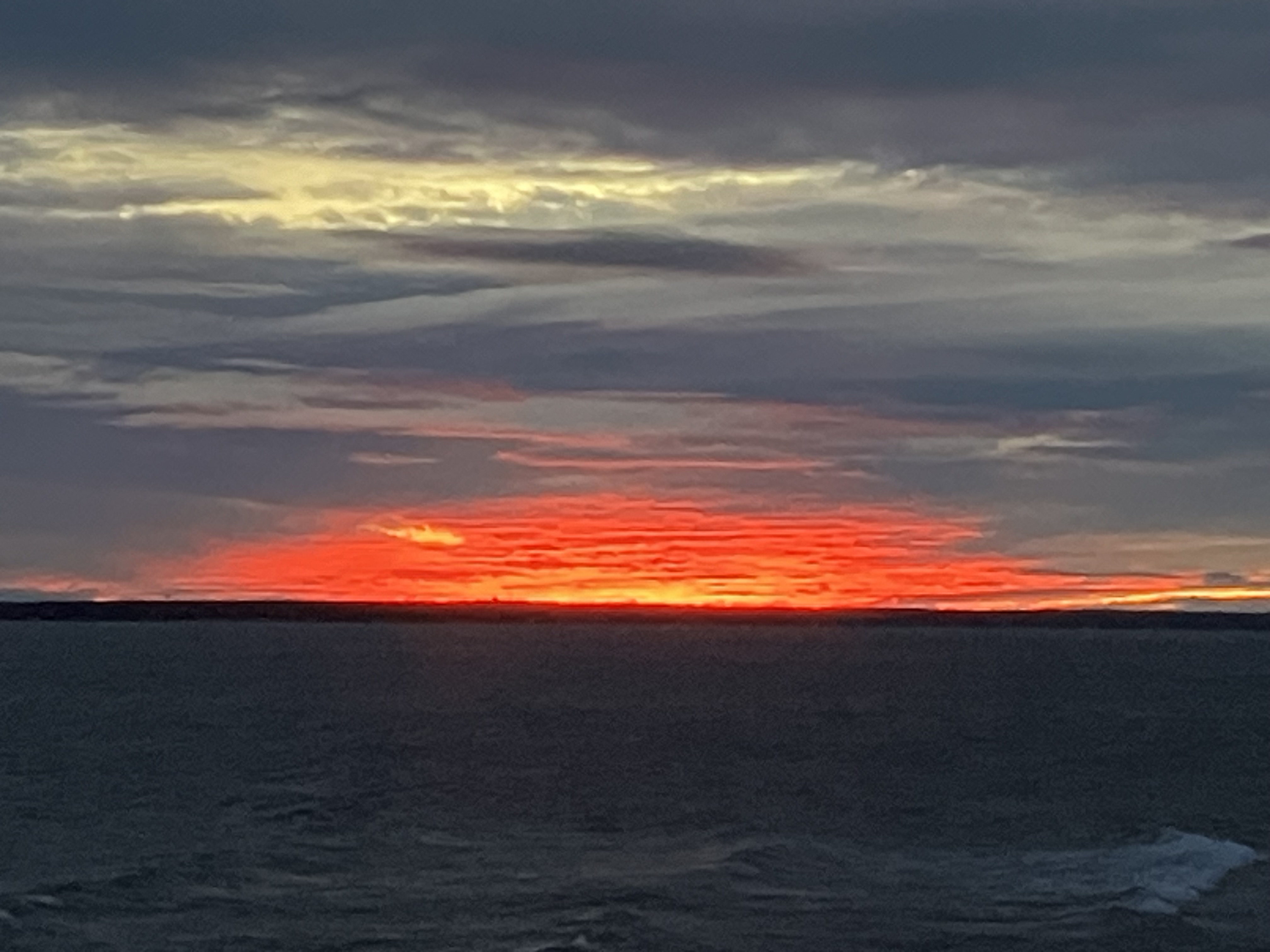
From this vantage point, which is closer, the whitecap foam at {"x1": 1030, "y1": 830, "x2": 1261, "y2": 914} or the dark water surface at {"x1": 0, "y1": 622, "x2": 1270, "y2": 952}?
the dark water surface at {"x1": 0, "y1": 622, "x2": 1270, "y2": 952}

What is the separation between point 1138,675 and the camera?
168125 mm

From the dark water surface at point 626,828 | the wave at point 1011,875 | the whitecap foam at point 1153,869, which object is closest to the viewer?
the dark water surface at point 626,828

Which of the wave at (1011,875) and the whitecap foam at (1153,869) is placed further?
the whitecap foam at (1153,869)

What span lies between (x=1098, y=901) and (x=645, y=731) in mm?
49917

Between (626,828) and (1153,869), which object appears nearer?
(1153,869)

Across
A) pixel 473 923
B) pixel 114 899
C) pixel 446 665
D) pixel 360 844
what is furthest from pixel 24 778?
pixel 446 665

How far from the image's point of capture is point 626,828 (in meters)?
54.1

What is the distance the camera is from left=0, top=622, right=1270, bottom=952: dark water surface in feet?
129

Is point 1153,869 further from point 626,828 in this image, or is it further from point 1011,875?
point 626,828

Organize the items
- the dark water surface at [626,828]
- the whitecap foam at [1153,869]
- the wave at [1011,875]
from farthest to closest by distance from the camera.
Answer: the whitecap foam at [1153,869] → the wave at [1011,875] → the dark water surface at [626,828]

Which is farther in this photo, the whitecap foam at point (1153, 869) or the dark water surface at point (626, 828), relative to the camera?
the whitecap foam at point (1153, 869)

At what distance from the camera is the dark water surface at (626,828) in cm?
3938

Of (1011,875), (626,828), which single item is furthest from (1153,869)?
(626,828)

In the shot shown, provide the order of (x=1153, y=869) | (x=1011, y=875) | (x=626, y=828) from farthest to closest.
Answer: (x=626, y=828) → (x=1153, y=869) → (x=1011, y=875)
